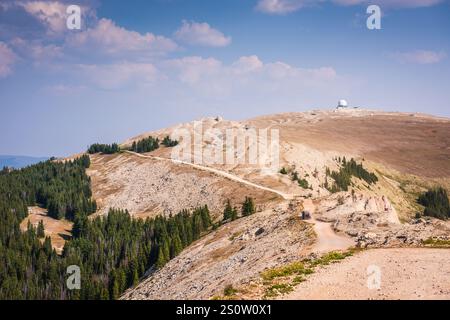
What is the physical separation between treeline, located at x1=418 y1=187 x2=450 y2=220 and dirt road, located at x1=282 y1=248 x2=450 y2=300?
474 ft

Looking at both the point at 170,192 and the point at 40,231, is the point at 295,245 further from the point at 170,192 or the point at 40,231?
the point at 40,231

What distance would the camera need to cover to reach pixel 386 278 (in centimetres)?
4038

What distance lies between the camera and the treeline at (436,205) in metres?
180

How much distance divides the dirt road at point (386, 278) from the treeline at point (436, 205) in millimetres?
144580

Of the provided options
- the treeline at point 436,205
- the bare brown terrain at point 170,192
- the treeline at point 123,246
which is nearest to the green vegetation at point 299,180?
the bare brown terrain at point 170,192

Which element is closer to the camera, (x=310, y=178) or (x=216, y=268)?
(x=216, y=268)

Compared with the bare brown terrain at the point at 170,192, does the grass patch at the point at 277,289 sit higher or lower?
higher

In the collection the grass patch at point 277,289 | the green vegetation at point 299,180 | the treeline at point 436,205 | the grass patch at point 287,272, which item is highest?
the grass patch at point 277,289

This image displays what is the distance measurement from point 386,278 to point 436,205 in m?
167

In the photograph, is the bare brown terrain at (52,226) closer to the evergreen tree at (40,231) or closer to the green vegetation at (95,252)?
the evergreen tree at (40,231)

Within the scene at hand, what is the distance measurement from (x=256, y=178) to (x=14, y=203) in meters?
107
